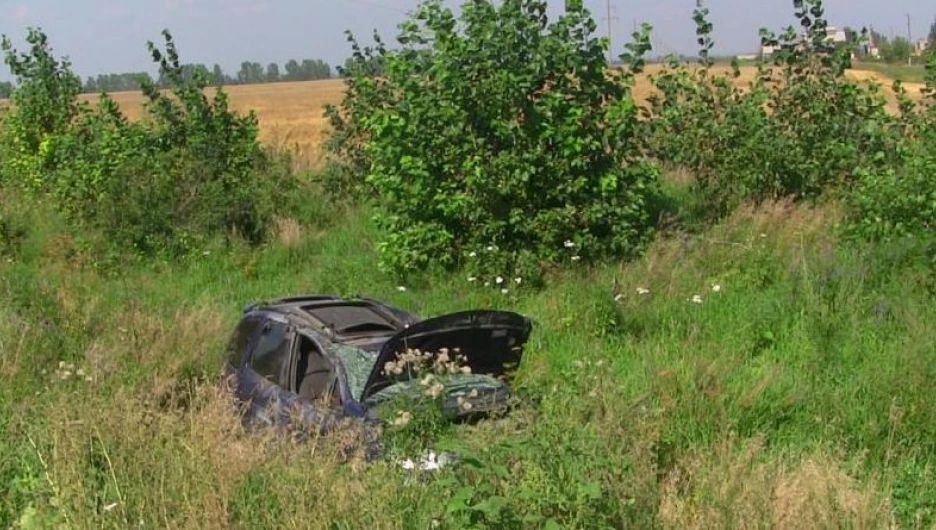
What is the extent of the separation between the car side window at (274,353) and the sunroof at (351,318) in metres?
0.34

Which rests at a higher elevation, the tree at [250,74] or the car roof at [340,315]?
the tree at [250,74]

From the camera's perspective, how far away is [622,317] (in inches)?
375

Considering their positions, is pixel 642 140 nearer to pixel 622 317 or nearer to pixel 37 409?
pixel 622 317

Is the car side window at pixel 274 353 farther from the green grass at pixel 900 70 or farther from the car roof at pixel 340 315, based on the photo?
the green grass at pixel 900 70

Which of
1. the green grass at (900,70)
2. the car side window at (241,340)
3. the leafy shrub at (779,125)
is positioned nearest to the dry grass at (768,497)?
the car side window at (241,340)

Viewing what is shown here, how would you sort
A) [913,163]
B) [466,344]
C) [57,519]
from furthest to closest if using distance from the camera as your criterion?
[913,163] → [466,344] → [57,519]

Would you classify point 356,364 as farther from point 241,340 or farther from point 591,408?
point 591,408

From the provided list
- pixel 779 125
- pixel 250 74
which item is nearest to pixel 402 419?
pixel 779 125

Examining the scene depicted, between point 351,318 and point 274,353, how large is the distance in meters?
0.76

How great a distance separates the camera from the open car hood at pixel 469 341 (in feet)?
21.5

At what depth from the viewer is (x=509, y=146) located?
11.6m

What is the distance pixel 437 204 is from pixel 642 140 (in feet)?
10.2

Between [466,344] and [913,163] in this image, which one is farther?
[913,163]

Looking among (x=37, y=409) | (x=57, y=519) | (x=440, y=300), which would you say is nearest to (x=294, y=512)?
(x=57, y=519)
